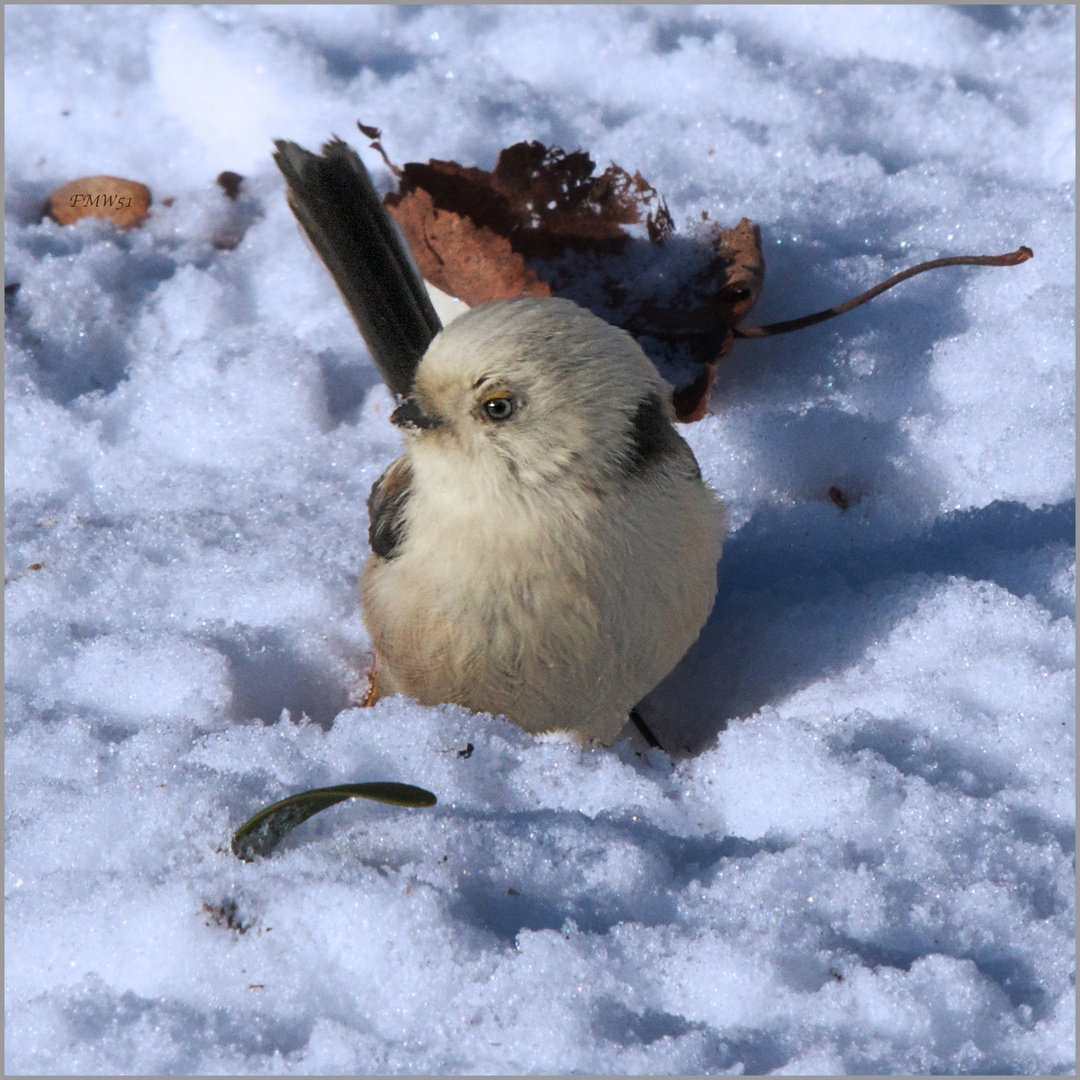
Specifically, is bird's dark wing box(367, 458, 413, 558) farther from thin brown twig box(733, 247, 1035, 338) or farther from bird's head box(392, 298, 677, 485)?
thin brown twig box(733, 247, 1035, 338)

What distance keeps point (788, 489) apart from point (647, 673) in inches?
27.4

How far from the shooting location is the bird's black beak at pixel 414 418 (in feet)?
5.85

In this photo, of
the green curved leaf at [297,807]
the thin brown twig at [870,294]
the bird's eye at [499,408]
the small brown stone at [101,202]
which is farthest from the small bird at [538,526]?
the small brown stone at [101,202]

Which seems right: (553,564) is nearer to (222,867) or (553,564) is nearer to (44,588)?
(222,867)

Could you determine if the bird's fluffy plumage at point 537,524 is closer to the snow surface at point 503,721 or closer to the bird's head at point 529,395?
the bird's head at point 529,395

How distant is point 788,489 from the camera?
242 cm

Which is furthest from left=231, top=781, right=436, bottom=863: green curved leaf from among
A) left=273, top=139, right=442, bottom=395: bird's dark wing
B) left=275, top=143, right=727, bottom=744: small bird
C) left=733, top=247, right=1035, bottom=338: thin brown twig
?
left=733, top=247, right=1035, bottom=338: thin brown twig

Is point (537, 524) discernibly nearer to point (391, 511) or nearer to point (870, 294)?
point (391, 511)

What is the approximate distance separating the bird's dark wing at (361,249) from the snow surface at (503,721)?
36cm

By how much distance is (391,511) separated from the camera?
2.01 metres

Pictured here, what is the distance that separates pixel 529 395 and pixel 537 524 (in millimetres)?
211

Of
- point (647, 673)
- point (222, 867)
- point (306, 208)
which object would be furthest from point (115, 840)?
point (306, 208)

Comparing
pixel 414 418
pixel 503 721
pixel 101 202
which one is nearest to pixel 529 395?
pixel 414 418

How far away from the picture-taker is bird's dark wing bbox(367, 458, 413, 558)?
1970 millimetres
